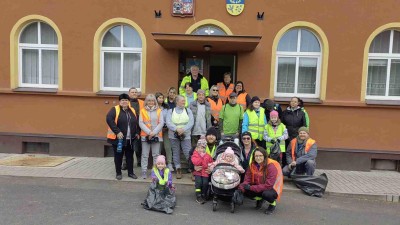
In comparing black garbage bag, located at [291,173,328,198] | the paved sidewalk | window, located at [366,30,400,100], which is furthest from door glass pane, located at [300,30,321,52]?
black garbage bag, located at [291,173,328,198]

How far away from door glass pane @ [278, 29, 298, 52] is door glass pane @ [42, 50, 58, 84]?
5889mm

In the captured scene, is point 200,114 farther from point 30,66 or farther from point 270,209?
point 30,66

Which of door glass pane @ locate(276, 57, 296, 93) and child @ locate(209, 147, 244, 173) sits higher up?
door glass pane @ locate(276, 57, 296, 93)

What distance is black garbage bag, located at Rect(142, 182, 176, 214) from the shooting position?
5270 millimetres

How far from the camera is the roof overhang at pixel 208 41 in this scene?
291 inches

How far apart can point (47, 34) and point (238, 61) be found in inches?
199

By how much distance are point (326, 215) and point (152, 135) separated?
11.3 ft

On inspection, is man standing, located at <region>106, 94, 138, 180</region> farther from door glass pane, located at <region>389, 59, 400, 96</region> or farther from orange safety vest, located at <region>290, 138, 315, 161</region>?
door glass pane, located at <region>389, 59, 400, 96</region>

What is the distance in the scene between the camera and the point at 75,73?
8.81 meters

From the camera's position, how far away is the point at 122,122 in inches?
263

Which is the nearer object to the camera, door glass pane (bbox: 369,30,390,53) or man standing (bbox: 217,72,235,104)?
man standing (bbox: 217,72,235,104)

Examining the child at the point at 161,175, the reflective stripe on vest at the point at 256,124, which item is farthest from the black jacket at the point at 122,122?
the reflective stripe on vest at the point at 256,124

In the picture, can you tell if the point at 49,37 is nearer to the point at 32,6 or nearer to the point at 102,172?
the point at 32,6

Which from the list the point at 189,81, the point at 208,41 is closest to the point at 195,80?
the point at 189,81
